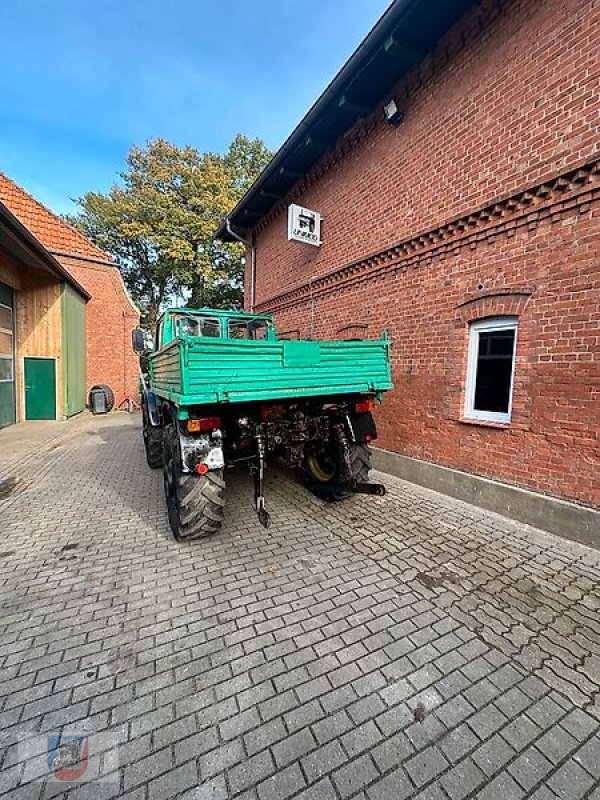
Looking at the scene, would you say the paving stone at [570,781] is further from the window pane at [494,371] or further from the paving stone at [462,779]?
the window pane at [494,371]

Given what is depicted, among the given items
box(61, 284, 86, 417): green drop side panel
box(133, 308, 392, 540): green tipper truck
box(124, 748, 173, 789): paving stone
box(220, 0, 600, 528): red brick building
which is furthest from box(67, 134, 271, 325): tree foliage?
box(124, 748, 173, 789): paving stone

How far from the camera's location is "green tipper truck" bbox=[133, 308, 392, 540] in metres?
3.20

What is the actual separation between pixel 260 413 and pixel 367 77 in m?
5.95

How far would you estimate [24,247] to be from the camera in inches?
355

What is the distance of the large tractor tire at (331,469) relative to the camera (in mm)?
4527

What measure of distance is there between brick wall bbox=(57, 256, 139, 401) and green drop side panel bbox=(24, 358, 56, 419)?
3.32m

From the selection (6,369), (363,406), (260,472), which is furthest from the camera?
(6,369)

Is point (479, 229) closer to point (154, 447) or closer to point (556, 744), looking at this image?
point (556, 744)

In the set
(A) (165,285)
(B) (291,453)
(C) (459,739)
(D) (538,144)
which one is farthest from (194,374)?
(A) (165,285)

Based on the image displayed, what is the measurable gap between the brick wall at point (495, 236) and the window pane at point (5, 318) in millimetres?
10891

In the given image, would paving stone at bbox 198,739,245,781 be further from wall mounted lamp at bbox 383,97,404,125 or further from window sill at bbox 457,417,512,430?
wall mounted lamp at bbox 383,97,404,125

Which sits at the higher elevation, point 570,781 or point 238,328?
point 238,328

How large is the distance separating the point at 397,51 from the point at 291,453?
19.9 feet

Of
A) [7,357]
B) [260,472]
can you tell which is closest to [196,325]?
[260,472]
